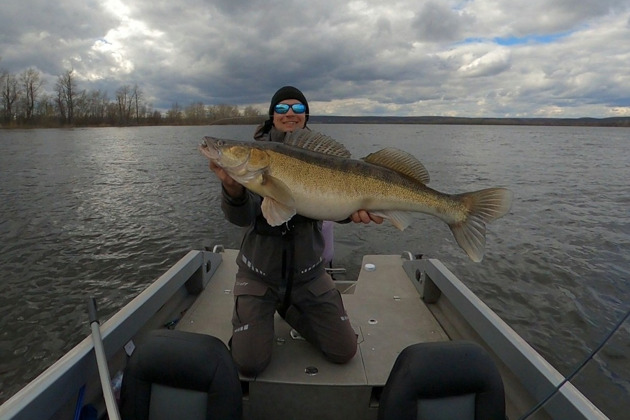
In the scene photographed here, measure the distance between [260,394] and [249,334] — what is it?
482 mm

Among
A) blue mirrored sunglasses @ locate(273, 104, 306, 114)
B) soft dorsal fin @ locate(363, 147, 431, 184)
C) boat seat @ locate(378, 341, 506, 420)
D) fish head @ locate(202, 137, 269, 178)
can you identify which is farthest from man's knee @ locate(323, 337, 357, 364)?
blue mirrored sunglasses @ locate(273, 104, 306, 114)

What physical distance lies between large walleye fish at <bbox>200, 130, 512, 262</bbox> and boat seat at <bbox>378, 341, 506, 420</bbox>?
0.86 m

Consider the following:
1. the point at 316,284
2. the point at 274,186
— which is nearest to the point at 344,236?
the point at 316,284

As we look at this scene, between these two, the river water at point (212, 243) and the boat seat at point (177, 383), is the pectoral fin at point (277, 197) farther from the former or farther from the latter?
the river water at point (212, 243)

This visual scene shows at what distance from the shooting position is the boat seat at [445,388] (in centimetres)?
253

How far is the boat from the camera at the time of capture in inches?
103

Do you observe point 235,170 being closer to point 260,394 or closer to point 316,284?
point 316,284

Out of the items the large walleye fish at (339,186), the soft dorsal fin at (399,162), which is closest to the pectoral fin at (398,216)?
the large walleye fish at (339,186)

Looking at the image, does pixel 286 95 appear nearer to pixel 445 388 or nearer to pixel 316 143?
pixel 316 143

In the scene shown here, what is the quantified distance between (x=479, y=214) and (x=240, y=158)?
188 cm

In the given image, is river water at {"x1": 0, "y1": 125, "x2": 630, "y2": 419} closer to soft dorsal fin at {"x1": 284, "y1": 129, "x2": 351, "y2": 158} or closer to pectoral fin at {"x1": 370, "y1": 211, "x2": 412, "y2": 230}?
pectoral fin at {"x1": 370, "y1": 211, "x2": 412, "y2": 230}

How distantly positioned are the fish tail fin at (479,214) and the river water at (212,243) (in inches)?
37.2

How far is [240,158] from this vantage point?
3.18 meters

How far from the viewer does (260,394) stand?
134 inches
